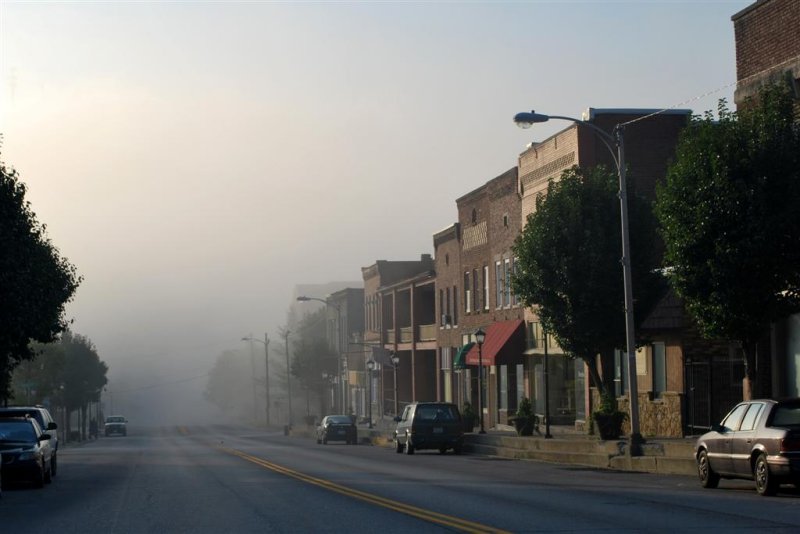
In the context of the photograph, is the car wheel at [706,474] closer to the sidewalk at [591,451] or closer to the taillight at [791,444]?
the taillight at [791,444]

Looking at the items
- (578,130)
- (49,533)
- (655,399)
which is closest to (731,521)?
(49,533)

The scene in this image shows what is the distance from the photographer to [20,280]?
3086 cm

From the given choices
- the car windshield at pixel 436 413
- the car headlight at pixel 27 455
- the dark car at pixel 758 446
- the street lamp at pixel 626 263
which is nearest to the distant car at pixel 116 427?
the car windshield at pixel 436 413

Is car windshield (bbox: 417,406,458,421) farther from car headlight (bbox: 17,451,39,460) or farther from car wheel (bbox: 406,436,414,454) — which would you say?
car headlight (bbox: 17,451,39,460)

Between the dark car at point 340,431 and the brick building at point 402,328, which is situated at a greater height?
the brick building at point 402,328

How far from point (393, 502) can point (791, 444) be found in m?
6.48

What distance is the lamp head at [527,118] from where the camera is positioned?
95.5ft

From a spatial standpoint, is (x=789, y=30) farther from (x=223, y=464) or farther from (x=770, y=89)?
(x=223, y=464)

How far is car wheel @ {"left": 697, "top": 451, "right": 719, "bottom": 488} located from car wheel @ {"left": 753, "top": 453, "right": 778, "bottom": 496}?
200cm

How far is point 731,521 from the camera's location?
1586 centimetres

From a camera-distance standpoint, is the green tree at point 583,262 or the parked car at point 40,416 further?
the green tree at point 583,262

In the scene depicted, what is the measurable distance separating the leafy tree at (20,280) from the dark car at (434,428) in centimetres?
1283

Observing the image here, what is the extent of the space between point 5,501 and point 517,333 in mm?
31070

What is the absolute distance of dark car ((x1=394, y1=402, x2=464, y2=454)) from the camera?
138 feet
